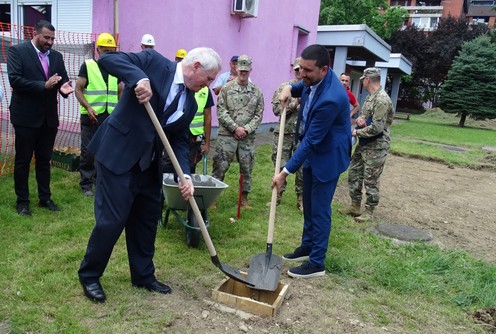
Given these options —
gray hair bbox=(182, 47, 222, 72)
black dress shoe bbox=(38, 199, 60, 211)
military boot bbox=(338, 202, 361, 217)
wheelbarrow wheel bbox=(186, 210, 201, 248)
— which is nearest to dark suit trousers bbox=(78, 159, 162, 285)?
gray hair bbox=(182, 47, 222, 72)

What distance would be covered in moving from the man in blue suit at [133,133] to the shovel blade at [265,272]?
0.99 meters

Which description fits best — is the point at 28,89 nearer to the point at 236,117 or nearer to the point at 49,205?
the point at 49,205

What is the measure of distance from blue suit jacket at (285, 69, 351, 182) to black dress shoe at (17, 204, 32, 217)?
305 centimetres

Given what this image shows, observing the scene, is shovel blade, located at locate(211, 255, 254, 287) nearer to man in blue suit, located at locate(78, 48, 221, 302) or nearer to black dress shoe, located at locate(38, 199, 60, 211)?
man in blue suit, located at locate(78, 48, 221, 302)

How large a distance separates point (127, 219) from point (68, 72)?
512 centimetres

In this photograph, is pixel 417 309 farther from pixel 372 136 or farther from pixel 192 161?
pixel 192 161

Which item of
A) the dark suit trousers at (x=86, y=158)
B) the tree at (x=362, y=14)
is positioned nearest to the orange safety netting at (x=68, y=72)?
the dark suit trousers at (x=86, y=158)

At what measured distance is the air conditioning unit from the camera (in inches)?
402

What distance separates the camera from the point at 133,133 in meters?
2.83

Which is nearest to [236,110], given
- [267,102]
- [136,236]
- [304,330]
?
[136,236]

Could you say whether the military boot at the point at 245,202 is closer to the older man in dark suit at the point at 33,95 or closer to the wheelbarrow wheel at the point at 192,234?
the wheelbarrow wheel at the point at 192,234

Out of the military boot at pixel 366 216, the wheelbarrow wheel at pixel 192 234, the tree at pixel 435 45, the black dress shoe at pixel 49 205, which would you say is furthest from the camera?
the tree at pixel 435 45

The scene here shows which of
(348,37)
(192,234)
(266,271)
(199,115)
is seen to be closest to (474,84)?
(348,37)

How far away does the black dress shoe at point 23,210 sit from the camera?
15.5 feet
